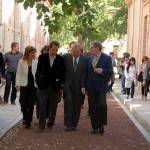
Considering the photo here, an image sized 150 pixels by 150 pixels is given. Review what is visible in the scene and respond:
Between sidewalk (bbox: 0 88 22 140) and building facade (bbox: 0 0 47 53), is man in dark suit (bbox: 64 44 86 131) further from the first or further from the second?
building facade (bbox: 0 0 47 53)

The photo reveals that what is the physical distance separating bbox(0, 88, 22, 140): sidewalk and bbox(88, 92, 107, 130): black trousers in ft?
5.72

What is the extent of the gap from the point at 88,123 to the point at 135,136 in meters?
1.85

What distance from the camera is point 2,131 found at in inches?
370

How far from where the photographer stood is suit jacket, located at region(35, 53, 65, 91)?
9844mm

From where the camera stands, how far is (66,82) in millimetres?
10250

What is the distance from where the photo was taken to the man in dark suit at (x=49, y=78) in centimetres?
986

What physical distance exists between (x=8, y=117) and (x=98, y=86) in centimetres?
296

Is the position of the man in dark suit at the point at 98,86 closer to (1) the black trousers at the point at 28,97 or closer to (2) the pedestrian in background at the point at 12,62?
(1) the black trousers at the point at 28,97

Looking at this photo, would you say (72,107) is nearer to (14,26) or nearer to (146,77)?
(146,77)

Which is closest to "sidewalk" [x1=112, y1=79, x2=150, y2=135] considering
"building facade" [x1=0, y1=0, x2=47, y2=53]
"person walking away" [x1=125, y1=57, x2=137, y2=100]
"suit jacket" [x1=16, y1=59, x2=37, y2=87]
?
"person walking away" [x1=125, y1=57, x2=137, y2=100]

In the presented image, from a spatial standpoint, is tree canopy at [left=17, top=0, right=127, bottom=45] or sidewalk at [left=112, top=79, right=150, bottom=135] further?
sidewalk at [left=112, top=79, right=150, bottom=135]

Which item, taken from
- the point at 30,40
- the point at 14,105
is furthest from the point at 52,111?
the point at 30,40

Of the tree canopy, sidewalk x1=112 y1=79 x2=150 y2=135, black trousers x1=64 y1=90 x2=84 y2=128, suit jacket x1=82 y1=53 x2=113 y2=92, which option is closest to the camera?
the tree canopy

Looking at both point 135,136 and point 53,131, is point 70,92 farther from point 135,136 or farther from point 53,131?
point 135,136
